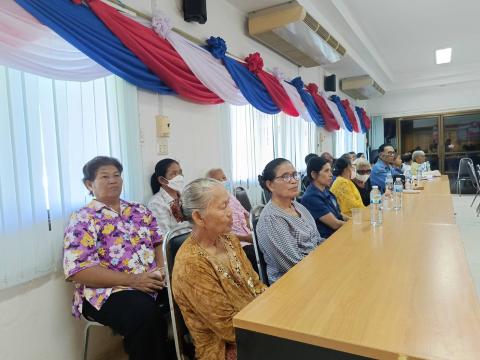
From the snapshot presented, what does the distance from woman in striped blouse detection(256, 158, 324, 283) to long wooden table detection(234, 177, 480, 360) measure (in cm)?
17

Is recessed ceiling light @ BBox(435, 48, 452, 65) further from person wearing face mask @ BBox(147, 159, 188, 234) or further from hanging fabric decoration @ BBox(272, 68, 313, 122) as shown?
person wearing face mask @ BBox(147, 159, 188, 234)

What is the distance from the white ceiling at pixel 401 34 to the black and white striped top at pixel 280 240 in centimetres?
250

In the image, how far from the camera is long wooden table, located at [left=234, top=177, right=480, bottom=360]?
2.69 ft

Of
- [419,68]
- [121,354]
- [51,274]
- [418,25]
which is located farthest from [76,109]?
[419,68]

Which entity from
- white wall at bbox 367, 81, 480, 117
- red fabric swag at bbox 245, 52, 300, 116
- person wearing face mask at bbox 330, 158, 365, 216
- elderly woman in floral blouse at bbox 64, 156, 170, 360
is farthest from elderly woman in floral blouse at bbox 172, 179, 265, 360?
white wall at bbox 367, 81, 480, 117

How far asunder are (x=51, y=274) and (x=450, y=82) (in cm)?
880

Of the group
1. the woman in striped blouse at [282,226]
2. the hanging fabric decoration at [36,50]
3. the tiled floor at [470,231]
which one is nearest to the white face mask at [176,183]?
the woman in striped blouse at [282,226]

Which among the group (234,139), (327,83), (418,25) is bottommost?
(234,139)

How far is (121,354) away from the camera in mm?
2084

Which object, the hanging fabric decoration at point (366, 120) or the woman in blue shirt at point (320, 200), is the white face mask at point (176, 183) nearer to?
the woman in blue shirt at point (320, 200)

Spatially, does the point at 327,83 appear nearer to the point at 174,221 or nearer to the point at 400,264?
the point at 174,221

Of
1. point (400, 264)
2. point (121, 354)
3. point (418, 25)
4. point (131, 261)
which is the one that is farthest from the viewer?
point (418, 25)

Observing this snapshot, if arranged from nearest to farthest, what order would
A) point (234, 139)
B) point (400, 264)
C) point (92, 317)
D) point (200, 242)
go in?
point (200, 242), point (400, 264), point (92, 317), point (234, 139)

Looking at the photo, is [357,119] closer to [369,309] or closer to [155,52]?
[155,52]
